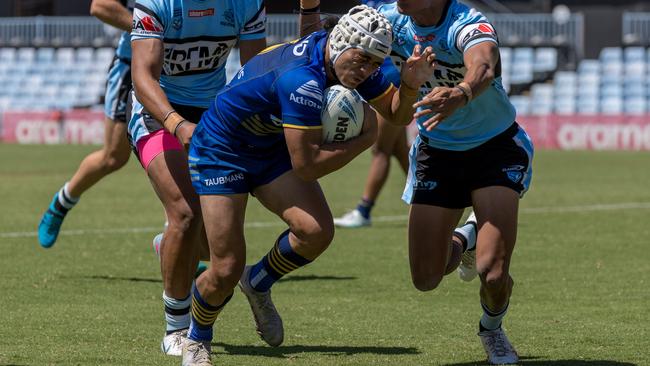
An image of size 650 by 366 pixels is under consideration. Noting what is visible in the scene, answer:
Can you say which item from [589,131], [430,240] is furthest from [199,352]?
[589,131]

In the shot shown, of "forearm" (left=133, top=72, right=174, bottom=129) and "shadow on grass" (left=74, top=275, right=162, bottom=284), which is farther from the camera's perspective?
A: "shadow on grass" (left=74, top=275, right=162, bottom=284)

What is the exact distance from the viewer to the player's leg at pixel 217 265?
6.69m

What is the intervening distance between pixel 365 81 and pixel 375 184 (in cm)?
732

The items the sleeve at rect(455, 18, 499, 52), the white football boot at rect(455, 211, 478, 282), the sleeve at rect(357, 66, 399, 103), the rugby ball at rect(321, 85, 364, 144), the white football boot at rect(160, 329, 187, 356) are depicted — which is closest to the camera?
the rugby ball at rect(321, 85, 364, 144)

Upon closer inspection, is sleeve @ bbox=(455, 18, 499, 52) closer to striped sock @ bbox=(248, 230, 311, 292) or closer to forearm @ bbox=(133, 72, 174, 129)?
striped sock @ bbox=(248, 230, 311, 292)

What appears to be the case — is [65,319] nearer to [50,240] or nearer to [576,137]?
[50,240]

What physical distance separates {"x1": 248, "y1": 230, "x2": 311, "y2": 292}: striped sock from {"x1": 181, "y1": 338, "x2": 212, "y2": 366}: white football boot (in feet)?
1.83

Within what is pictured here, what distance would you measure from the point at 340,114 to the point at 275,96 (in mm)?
345

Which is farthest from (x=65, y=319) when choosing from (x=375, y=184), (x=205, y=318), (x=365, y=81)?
(x=375, y=184)

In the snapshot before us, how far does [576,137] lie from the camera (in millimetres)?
31078

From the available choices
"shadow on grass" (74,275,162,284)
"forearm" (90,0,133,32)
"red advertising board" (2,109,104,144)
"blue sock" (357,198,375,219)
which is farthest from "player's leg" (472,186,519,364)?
"red advertising board" (2,109,104,144)

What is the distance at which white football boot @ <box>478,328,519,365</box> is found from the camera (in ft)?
23.1

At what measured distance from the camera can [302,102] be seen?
6.36m

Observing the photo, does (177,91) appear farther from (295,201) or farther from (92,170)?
(92,170)
